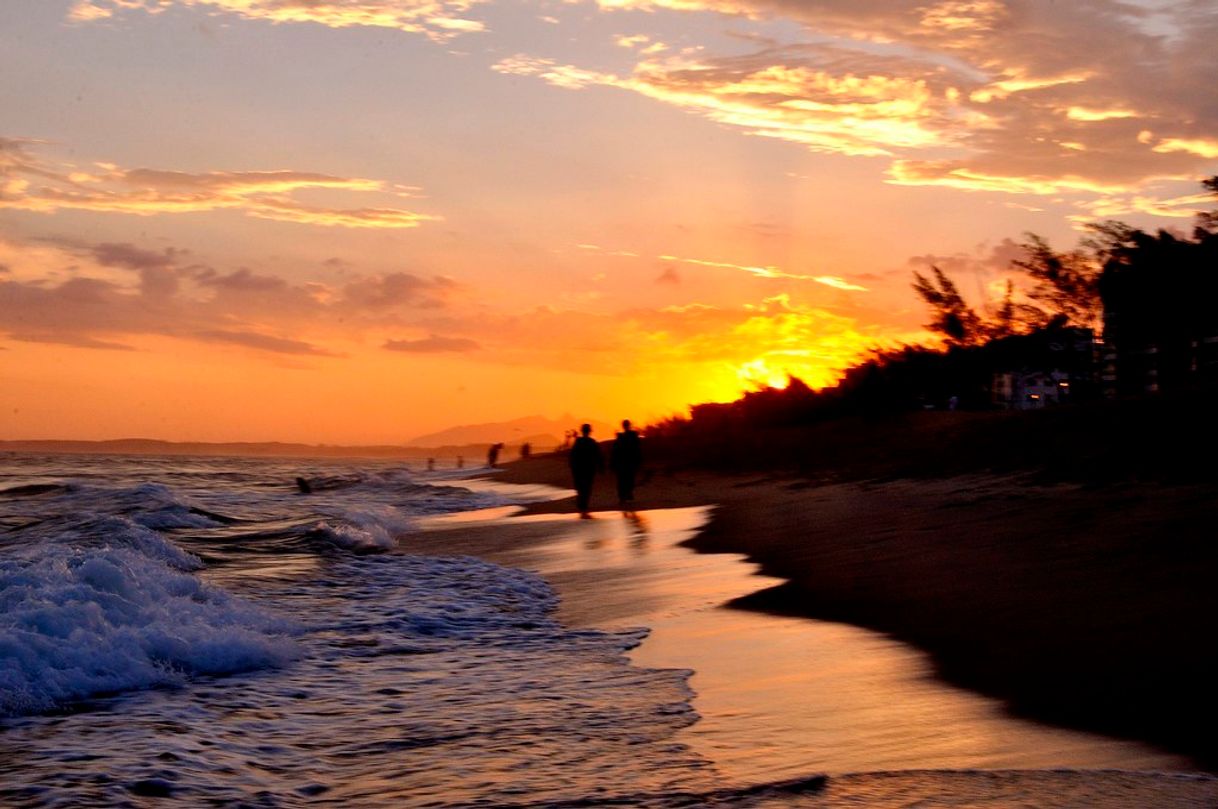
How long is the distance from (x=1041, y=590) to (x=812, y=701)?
3.46 meters

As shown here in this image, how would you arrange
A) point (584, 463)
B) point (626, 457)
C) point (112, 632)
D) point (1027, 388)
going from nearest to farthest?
point (112, 632) → point (584, 463) → point (626, 457) → point (1027, 388)

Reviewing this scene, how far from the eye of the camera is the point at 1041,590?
31.0ft

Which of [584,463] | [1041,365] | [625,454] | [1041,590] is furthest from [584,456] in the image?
[1041,365]

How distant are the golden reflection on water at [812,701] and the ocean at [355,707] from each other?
0.58 ft

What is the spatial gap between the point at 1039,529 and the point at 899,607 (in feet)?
12.1

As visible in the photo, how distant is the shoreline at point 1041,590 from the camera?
632 cm

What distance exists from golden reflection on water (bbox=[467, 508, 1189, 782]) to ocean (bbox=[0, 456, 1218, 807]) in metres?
0.18

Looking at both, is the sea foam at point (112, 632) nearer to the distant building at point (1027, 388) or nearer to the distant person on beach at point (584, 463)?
the distant person on beach at point (584, 463)

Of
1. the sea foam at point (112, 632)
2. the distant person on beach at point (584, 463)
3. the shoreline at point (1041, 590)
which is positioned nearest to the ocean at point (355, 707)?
the sea foam at point (112, 632)

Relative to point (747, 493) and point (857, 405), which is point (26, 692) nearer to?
point (747, 493)

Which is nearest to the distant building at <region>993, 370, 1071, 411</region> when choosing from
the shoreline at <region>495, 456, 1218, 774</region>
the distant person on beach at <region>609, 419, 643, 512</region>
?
the distant person on beach at <region>609, 419, 643, 512</region>

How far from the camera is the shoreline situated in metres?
6.32

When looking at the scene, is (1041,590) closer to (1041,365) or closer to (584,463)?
(584,463)

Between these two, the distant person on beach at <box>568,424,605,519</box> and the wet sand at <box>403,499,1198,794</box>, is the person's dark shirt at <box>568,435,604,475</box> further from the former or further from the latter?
the wet sand at <box>403,499,1198,794</box>
